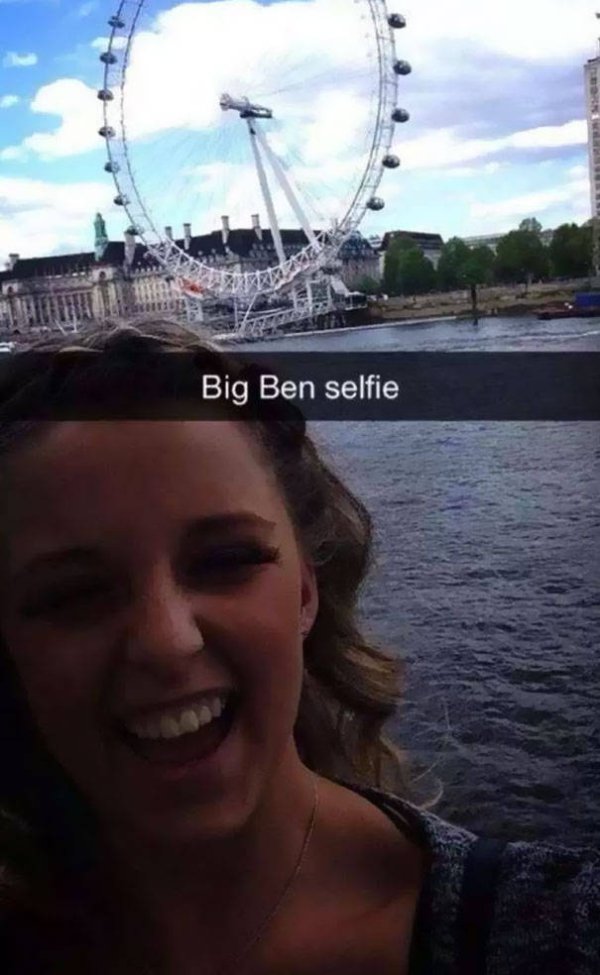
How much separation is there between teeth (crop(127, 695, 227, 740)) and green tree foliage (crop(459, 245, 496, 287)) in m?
0.61

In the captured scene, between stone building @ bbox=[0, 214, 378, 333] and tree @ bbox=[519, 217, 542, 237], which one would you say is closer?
stone building @ bbox=[0, 214, 378, 333]

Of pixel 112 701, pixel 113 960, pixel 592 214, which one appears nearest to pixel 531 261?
pixel 592 214

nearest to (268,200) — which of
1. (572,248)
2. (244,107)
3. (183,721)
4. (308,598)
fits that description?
(244,107)

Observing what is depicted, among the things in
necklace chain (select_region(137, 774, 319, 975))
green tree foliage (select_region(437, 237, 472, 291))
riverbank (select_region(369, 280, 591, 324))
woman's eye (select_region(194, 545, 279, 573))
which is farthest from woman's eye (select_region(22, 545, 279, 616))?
green tree foliage (select_region(437, 237, 472, 291))

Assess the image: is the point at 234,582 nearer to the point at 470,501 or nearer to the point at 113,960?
the point at 113,960

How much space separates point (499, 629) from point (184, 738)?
0.54 metres

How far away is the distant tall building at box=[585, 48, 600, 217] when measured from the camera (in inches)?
43.0

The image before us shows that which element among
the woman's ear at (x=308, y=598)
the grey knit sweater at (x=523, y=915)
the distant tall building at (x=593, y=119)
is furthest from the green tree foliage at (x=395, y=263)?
the grey knit sweater at (x=523, y=915)

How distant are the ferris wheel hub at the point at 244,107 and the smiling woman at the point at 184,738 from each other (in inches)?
11.8

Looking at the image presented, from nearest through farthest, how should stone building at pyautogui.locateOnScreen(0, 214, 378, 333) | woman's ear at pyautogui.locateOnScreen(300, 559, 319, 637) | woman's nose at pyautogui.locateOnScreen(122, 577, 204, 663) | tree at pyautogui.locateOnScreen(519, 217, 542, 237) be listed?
woman's nose at pyautogui.locateOnScreen(122, 577, 204, 663) → woman's ear at pyautogui.locateOnScreen(300, 559, 319, 637) → stone building at pyautogui.locateOnScreen(0, 214, 378, 333) → tree at pyautogui.locateOnScreen(519, 217, 542, 237)

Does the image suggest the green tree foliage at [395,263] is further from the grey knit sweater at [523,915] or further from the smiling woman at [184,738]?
the grey knit sweater at [523,915]

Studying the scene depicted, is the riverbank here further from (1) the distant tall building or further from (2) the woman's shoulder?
(2) the woman's shoulder

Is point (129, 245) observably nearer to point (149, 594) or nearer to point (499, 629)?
point (149, 594)

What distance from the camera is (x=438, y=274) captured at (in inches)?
47.0
